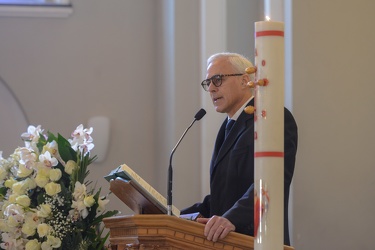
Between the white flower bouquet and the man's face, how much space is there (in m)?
0.70

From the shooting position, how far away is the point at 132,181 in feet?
13.2

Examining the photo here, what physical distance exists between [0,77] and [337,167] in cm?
446

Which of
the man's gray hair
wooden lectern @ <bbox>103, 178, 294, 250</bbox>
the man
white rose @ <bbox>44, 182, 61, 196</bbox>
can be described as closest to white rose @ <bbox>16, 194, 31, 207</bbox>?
white rose @ <bbox>44, 182, 61, 196</bbox>

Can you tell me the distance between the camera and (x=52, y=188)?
4746 mm

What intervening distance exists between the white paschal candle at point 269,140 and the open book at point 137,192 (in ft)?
3.91

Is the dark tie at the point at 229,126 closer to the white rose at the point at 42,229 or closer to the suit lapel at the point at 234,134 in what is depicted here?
the suit lapel at the point at 234,134

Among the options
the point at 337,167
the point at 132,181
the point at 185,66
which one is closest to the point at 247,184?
the point at 132,181

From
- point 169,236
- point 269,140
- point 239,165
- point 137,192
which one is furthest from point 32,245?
point 269,140

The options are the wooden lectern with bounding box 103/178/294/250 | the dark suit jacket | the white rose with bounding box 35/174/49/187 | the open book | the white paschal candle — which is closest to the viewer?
the white paschal candle

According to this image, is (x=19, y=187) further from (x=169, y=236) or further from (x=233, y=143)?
(x=169, y=236)

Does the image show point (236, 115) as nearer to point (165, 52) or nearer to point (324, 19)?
point (324, 19)

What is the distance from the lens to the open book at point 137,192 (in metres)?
4.04

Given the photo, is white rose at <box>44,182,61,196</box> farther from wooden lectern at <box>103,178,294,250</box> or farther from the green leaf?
wooden lectern at <box>103,178,294,250</box>

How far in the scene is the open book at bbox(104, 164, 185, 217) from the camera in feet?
13.3
